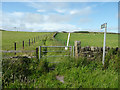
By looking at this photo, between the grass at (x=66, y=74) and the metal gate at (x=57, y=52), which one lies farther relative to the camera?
the metal gate at (x=57, y=52)

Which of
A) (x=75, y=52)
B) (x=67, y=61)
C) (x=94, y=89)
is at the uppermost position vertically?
(x=75, y=52)

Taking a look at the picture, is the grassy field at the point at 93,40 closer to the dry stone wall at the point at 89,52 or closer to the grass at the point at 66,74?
the dry stone wall at the point at 89,52

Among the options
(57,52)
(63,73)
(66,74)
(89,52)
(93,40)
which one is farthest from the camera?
(93,40)

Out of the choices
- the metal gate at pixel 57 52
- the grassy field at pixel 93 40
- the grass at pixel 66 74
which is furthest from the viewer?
the grassy field at pixel 93 40

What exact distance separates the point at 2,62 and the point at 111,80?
5.01 m

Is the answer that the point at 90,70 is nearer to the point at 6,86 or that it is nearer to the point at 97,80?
the point at 97,80

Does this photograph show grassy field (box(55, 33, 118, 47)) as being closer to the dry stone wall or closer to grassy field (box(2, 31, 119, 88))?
the dry stone wall

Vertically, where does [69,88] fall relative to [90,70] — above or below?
below

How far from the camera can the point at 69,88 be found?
3.71 meters

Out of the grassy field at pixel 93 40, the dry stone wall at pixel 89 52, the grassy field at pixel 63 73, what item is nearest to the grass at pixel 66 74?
the grassy field at pixel 63 73

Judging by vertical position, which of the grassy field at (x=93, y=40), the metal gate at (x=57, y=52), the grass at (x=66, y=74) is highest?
the grassy field at (x=93, y=40)

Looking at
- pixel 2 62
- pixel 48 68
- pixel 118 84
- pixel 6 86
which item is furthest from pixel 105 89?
pixel 2 62

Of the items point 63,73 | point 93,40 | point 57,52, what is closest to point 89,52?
point 63,73

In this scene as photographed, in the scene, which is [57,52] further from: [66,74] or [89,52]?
[66,74]
